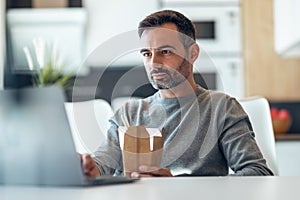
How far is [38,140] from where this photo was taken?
3.04 feet

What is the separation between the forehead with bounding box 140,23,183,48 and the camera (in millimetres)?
1396

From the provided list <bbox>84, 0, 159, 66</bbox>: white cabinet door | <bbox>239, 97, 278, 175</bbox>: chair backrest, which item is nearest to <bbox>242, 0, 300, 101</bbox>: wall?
<bbox>84, 0, 159, 66</bbox>: white cabinet door

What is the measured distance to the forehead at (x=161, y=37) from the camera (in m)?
1.40

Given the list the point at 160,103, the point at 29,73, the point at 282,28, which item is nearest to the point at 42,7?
the point at 29,73

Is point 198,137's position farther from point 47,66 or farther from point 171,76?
point 47,66

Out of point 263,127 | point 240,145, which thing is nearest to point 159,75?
point 240,145

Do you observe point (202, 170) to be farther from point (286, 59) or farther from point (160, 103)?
point (286, 59)

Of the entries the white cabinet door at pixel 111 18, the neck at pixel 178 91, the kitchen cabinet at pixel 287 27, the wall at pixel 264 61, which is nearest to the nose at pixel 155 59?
the neck at pixel 178 91

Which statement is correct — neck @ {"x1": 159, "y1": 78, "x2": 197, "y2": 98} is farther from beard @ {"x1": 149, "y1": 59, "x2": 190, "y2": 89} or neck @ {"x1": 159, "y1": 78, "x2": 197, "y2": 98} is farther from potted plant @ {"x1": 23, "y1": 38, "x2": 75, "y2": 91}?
potted plant @ {"x1": 23, "y1": 38, "x2": 75, "y2": 91}

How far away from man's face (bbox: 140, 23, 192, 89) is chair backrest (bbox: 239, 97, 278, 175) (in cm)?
34

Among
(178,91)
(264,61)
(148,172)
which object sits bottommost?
(264,61)

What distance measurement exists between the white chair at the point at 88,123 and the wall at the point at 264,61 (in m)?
2.06

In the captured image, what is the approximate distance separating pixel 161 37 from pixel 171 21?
0.20ft

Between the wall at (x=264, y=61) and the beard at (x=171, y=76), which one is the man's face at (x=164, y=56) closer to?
the beard at (x=171, y=76)
